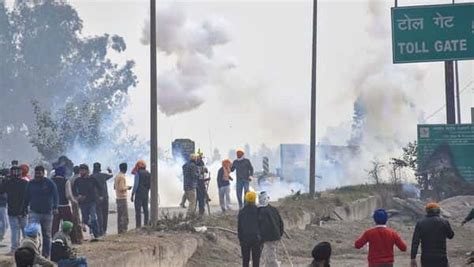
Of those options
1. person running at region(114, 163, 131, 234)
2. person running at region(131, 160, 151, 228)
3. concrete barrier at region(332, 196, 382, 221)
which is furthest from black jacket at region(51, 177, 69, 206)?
concrete barrier at region(332, 196, 382, 221)

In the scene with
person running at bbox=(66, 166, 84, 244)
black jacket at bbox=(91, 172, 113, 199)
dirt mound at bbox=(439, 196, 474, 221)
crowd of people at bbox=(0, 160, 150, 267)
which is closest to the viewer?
crowd of people at bbox=(0, 160, 150, 267)

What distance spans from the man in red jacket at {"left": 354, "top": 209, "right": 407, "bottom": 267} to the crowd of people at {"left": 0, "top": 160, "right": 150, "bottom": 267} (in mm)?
3666

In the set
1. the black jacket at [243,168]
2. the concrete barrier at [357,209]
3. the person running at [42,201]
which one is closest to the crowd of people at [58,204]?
the person running at [42,201]

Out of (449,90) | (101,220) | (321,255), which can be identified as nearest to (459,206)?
(449,90)

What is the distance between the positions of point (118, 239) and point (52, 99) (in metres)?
53.6

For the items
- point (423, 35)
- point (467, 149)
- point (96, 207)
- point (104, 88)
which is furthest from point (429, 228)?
point (104, 88)

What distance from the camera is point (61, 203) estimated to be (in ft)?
48.8

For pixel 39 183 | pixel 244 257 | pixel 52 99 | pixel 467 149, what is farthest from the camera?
pixel 52 99

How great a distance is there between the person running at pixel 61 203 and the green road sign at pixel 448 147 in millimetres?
19281

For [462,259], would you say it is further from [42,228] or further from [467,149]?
[467,149]

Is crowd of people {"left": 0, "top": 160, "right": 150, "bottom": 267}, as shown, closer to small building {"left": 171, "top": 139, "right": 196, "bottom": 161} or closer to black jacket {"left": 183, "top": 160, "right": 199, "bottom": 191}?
black jacket {"left": 183, "top": 160, "right": 199, "bottom": 191}

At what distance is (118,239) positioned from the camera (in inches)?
619

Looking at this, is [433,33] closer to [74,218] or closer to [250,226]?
[250,226]

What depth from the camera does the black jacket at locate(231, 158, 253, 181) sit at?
73.7ft
